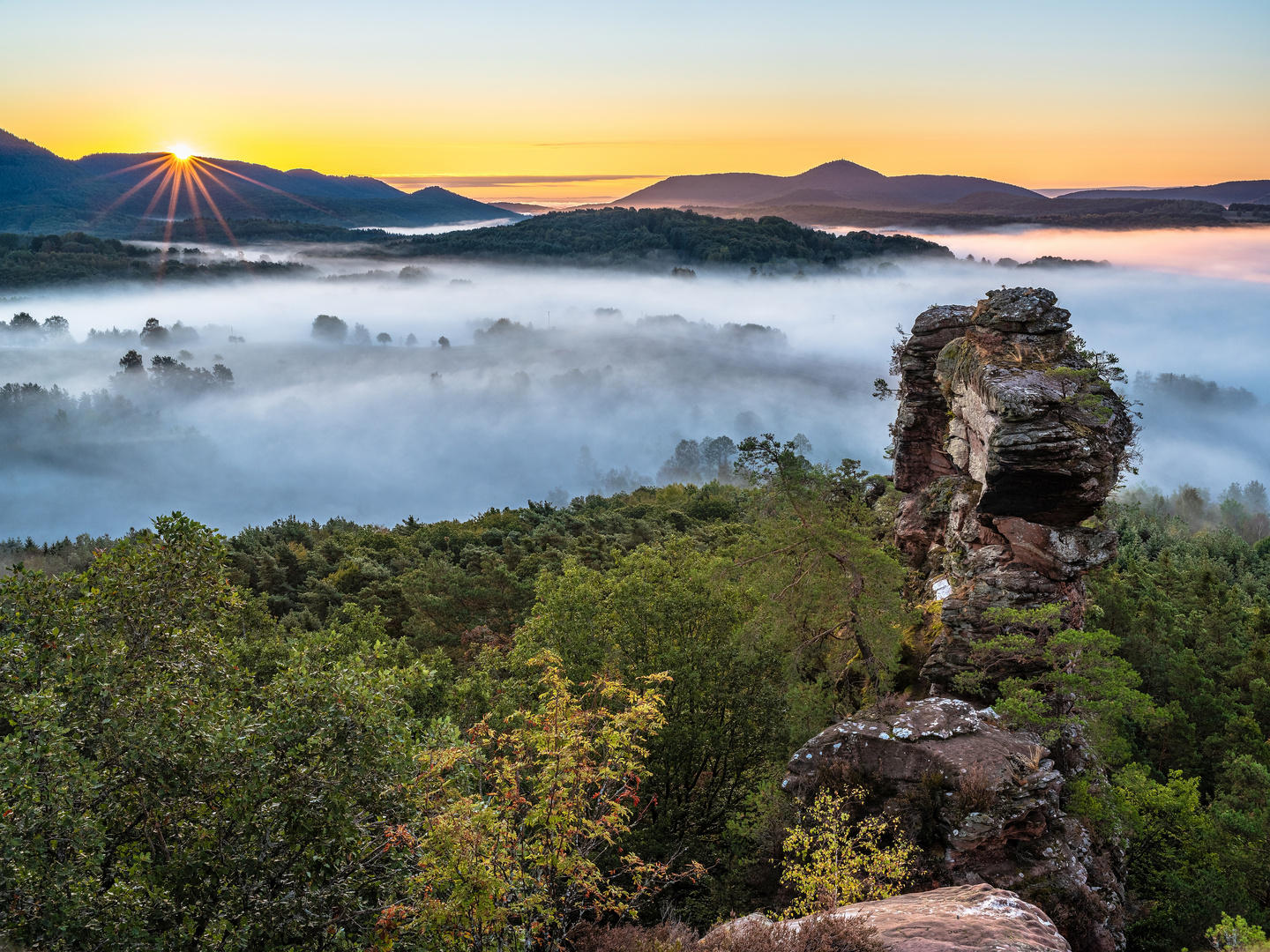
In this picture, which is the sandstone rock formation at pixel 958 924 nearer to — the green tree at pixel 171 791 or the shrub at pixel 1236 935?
the shrub at pixel 1236 935

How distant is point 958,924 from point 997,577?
50.2 ft

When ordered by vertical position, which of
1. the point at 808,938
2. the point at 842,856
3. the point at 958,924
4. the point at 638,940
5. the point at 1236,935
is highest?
the point at 808,938

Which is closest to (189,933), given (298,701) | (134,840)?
(134,840)

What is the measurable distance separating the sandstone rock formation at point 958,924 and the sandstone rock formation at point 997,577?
1.15m

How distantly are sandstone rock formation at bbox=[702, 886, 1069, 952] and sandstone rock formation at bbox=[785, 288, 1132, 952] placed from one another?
1152mm

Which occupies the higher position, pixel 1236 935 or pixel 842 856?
pixel 1236 935

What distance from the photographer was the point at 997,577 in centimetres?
2438

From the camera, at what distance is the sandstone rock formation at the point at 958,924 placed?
10664 millimetres

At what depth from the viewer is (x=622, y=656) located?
24641 mm

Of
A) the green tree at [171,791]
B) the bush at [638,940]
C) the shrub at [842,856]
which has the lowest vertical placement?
the shrub at [842,856]

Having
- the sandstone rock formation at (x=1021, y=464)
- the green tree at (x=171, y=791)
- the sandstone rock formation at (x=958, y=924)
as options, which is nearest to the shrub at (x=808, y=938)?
the sandstone rock formation at (x=958, y=924)

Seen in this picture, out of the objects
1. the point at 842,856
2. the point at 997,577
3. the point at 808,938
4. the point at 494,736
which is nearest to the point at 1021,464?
the point at 997,577

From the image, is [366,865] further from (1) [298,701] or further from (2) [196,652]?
(2) [196,652]

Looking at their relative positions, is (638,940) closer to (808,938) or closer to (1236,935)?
(808,938)
